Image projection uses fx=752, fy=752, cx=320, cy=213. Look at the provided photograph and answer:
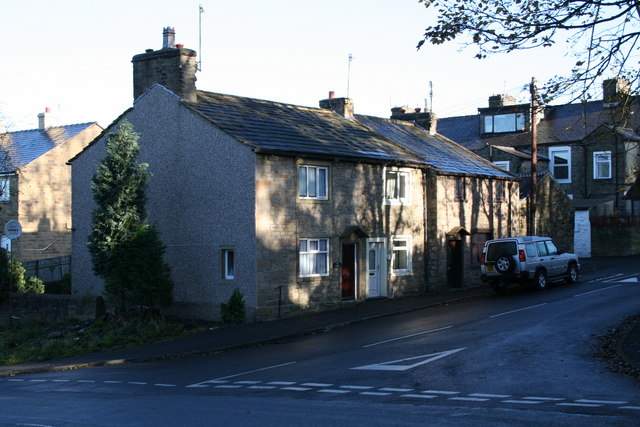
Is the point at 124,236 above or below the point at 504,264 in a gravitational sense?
above

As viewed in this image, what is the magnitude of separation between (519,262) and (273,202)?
32.8ft

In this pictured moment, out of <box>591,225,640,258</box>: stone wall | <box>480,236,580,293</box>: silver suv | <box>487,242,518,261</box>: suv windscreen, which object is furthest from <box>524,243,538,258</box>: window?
<box>591,225,640,258</box>: stone wall

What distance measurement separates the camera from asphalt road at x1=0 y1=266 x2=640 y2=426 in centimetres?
1020

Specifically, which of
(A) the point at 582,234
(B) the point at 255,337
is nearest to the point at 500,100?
(A) the point at 582,234

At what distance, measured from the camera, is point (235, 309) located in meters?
23.9

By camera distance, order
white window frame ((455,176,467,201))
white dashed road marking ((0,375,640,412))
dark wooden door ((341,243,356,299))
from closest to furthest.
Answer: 1. white dashed road marking ((0,375,640,412))
2. dark wooden door ((341,243,356,299))
3. white window frame ((455,176,467,201))

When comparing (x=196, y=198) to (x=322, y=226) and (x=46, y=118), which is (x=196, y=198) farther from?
(x=46, y=118)

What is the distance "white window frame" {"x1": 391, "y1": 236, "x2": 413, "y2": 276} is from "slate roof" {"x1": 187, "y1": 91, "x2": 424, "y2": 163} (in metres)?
3.09

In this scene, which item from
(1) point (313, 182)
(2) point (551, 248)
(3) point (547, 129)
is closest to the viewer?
(1) point (313, 182)

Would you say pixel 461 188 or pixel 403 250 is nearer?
pixel 403 250

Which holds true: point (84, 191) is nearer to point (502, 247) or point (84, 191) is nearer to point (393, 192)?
point (393, 192)

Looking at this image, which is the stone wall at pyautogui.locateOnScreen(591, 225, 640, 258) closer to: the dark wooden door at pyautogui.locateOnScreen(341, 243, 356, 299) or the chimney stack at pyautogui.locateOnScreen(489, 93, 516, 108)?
the chimney stack at pyautogui.locateOnScreen(489, 93, 516, 108)

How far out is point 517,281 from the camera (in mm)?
28656

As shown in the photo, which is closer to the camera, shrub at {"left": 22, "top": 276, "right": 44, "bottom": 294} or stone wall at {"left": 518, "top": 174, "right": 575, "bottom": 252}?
shrub at {"left": 22, "top": 276, "right": 44, "bottom": 294}
